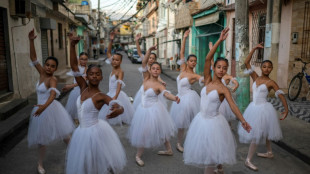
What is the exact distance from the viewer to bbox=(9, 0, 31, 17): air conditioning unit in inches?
330

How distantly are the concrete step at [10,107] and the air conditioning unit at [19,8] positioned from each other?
2.86 metres

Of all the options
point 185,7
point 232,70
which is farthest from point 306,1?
point 185,7

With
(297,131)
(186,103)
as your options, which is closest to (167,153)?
(186,103)

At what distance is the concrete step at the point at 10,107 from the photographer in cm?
671

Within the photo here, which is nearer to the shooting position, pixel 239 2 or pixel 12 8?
pixel 239 2

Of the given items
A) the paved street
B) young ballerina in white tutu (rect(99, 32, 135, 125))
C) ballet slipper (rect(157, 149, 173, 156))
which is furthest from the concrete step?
ballet slipper (rect(157, 149, 173, 156))

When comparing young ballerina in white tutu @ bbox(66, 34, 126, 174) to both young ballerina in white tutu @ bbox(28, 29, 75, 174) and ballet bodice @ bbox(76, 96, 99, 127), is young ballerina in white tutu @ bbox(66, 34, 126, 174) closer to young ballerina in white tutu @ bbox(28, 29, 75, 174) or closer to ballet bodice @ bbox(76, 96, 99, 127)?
ballet bodice @ bbox(76, 96, 99, 127)

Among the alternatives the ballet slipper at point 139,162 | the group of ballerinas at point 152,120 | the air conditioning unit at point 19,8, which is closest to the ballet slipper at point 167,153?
the group of ballerinas at point 152,120

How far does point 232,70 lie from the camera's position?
45.2 feet

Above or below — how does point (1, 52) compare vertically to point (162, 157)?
above

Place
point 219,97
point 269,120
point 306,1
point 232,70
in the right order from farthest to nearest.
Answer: point 232,70, point 306,1, point 269,120, point 219,97

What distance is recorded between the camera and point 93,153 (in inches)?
122

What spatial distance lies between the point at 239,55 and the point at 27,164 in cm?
557

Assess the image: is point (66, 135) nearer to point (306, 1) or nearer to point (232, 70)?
point (306, 1)
